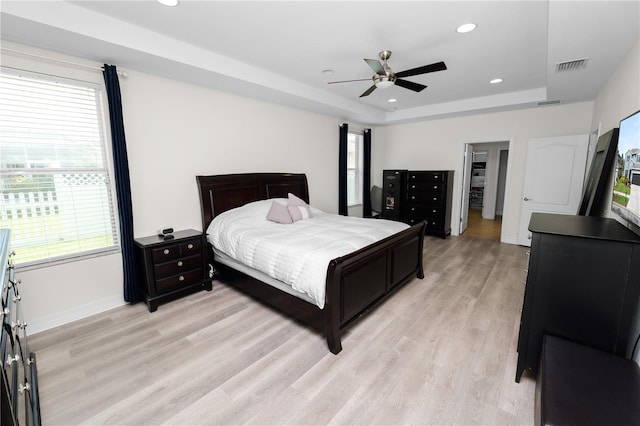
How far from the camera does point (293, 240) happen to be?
2797mm

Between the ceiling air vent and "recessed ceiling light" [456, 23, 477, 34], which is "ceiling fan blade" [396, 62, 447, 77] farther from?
the ceiling air vent

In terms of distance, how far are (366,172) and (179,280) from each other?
4.53 meters

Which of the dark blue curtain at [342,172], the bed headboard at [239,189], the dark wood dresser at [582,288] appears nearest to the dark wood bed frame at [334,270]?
the bed headboard at [239,189]

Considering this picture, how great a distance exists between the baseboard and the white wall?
18.7ft

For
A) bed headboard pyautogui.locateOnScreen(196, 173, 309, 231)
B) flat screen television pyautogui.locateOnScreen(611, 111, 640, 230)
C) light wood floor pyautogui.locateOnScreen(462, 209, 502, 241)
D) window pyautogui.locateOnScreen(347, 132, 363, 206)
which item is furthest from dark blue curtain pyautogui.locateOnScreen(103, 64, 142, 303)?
light wood floor pyautogui.locateOnScreen(462, 209, 502, 241)

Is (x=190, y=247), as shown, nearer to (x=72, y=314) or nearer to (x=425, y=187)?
(x=72, y=314)

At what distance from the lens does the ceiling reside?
7.01 feet

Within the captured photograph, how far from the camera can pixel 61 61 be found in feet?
8.23

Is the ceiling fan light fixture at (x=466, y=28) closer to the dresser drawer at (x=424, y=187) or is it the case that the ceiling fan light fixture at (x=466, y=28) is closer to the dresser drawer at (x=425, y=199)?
the dresser drawer at (x=424, y=187)

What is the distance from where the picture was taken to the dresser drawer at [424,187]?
5.53m

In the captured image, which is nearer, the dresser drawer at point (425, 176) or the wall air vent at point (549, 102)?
the wall air vent at point (549, 102)

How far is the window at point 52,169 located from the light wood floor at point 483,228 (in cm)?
651

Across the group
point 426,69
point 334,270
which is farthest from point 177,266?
point 426,69

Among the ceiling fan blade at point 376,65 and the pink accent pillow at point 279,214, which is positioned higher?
the ceiling fan blade at point 376,65
